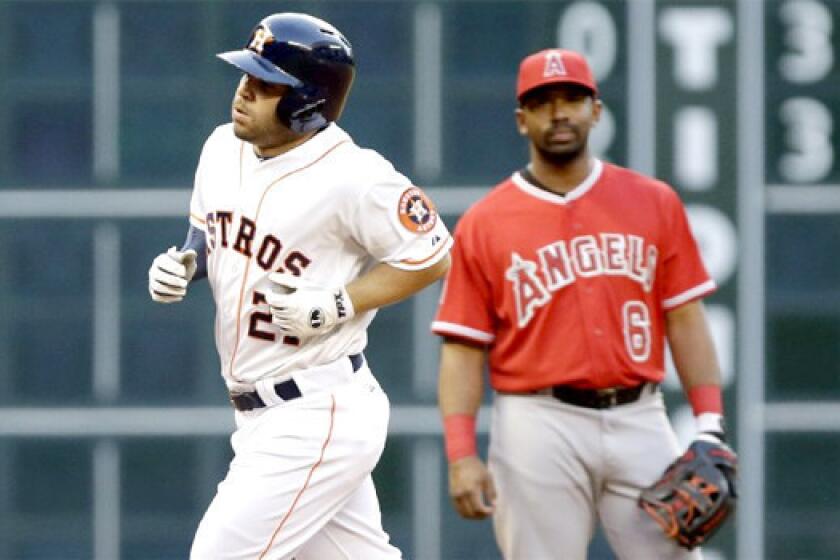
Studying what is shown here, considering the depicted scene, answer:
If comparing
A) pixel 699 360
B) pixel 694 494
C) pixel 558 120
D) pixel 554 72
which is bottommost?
pixel 694 494

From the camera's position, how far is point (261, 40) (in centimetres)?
593

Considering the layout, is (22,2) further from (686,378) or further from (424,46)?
(686,378)

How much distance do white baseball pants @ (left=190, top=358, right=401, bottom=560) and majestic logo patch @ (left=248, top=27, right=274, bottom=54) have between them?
0.69 metres

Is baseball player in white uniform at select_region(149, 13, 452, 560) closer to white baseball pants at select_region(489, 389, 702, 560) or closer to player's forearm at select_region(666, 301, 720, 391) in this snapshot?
white baseball pants at select_region(489, 389, 702, 560)

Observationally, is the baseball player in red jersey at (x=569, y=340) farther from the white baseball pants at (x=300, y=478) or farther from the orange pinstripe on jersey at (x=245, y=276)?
the orange pinstripe on jersey at (x=245, y=276)

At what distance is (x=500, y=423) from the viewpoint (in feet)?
20.3

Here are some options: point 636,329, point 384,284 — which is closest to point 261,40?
point 384,284

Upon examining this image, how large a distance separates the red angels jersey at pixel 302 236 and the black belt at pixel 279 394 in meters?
0.03

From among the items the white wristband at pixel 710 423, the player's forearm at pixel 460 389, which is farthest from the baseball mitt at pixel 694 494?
the player's forearm at pixel 460 389

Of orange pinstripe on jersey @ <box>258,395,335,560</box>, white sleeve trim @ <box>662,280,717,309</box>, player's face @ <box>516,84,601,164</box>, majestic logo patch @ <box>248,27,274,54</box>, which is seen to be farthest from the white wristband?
majestic logo patch @ <box>248,27,274,54</box>

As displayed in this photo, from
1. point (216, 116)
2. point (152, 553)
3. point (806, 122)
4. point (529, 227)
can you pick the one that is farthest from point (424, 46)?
point (529, 227)

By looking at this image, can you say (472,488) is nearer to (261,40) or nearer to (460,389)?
(460,389)

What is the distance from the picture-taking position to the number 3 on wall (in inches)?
241

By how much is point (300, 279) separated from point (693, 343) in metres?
0.93
